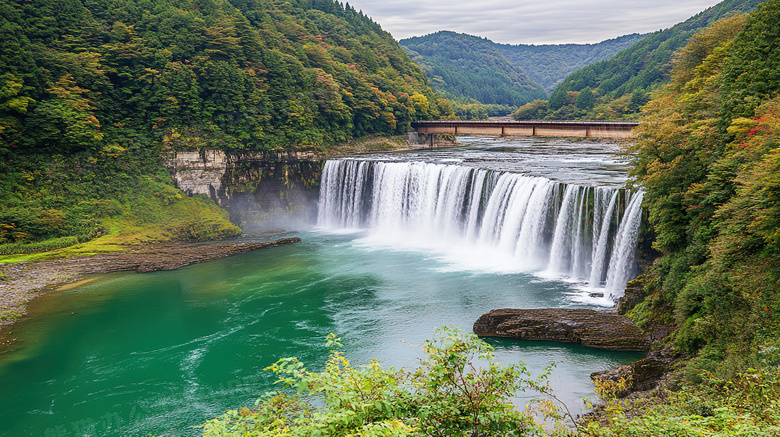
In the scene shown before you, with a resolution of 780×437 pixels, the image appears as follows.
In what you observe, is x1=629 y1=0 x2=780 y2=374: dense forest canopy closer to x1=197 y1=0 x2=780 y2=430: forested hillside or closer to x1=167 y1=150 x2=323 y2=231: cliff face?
x1=197 y1=0 x2=780 y2=430: forested hillside

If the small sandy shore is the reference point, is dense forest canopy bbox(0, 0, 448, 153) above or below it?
above

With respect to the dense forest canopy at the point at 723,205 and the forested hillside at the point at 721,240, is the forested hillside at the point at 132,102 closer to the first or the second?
the dense forest canopy at the point at 723,205

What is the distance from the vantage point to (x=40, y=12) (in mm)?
39812

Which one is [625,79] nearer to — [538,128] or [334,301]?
[538,128]

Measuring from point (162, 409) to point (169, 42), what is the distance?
38.1m

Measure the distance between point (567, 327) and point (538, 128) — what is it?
1446 inches

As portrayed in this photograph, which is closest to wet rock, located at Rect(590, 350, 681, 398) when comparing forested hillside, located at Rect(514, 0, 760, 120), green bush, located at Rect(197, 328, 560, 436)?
green bush, located at Rect(197, 328, 560, 436)

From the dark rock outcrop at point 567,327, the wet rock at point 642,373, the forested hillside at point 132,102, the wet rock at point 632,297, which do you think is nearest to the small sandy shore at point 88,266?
the forested hillside at point 132,102

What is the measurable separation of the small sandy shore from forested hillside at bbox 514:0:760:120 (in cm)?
6070

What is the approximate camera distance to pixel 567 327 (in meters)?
19.5

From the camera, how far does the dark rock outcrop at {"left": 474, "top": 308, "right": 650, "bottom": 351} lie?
18.3m

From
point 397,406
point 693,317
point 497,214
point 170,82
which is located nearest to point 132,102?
point 170,82

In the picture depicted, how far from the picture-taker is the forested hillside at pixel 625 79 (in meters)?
77.5

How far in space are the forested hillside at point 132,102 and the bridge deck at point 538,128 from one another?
6947mm
